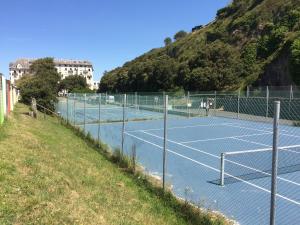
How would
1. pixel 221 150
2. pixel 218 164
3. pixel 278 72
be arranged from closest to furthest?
pixel 218 164, pixel 221 150, pixel 278 72

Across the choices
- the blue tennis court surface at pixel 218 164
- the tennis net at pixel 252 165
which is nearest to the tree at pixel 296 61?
the blue tennis court surface at pixel 218 164

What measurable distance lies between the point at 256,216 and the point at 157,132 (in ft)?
59.4

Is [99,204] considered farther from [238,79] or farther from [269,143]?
[238,79]

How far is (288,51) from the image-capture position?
44.7 m

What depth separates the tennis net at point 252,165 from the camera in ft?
41.5

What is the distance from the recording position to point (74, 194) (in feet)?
27.0

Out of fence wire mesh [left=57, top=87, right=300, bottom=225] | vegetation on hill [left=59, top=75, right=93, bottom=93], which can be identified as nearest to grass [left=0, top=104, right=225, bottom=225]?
fence wire mesh [left=57, top=87, right=300, bottom=225]

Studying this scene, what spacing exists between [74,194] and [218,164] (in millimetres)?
8233

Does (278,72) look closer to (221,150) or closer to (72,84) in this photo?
(221,150)

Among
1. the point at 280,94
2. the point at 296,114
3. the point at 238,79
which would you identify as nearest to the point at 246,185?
the point at 296,114

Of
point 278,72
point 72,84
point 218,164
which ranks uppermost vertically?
point 278,72

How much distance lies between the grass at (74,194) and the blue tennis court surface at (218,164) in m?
1.24

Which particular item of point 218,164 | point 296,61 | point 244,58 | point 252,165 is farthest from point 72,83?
point 252,165

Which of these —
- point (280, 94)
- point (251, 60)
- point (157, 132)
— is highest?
point (251, 60)
